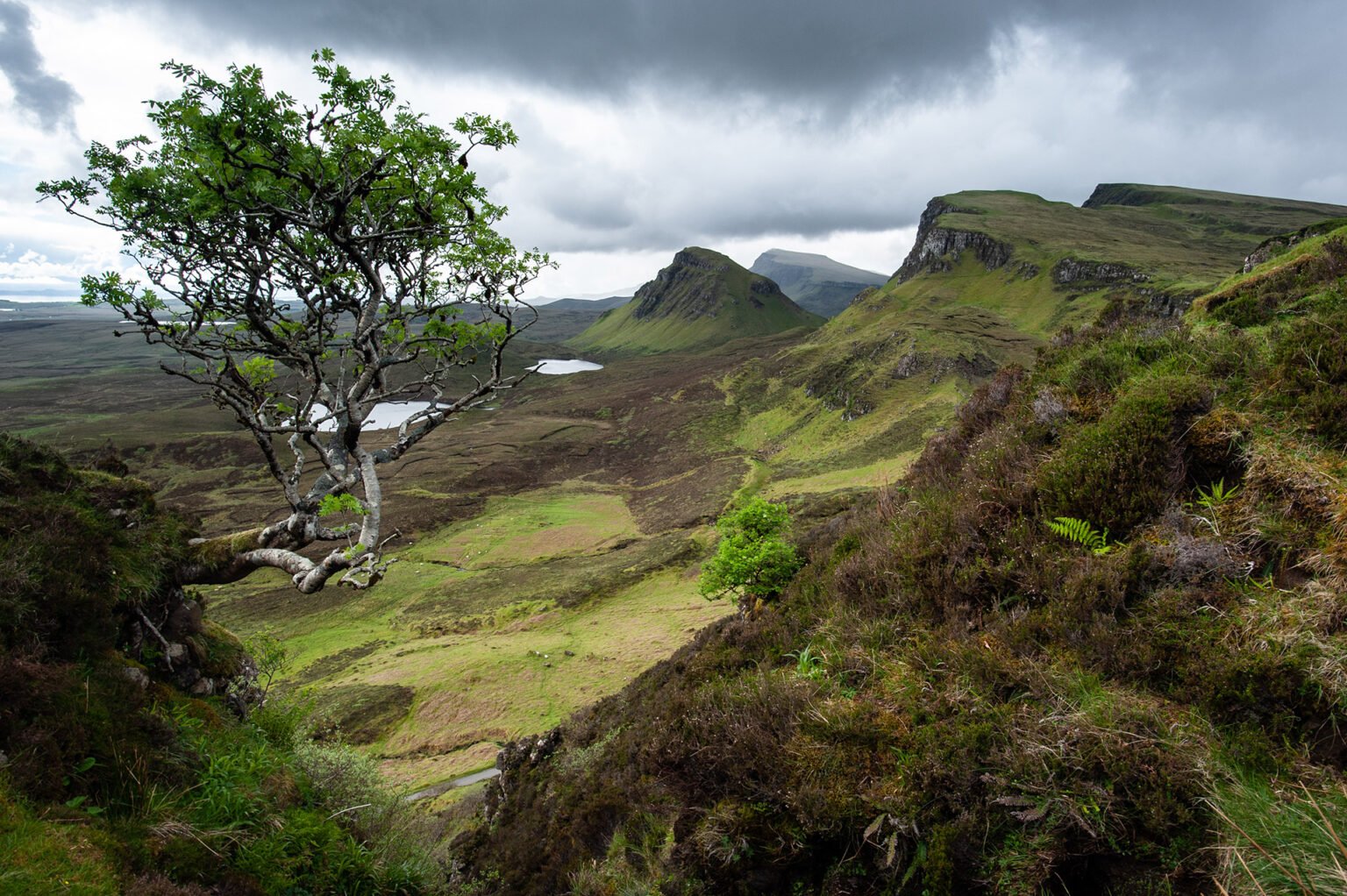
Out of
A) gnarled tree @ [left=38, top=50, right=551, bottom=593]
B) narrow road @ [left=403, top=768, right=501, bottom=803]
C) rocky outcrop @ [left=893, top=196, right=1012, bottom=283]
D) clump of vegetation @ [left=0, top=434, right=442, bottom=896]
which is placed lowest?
narrow road @ [left=403, top=768, right=501, bottom=803]

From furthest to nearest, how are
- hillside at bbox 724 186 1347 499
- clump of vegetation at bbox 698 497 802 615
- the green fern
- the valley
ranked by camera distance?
hillside at bbox 724 186 1347 499, clump of vegetation at bbox 698 497 802 615, the green fern, the valley

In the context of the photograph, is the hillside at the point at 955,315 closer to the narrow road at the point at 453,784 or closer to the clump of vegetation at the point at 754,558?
the clump of vegetation at the point at 754,558

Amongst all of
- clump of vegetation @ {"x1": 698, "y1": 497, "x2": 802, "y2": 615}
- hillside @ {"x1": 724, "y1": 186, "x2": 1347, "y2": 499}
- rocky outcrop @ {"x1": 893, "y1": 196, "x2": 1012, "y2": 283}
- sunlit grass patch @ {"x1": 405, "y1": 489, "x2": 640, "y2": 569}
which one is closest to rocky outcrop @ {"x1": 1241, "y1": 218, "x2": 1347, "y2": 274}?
hillside @ {"x1": 724, "y1": 186, "x2": 1347, "y2": 499}

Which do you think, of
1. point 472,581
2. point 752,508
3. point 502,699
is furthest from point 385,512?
point 752,508

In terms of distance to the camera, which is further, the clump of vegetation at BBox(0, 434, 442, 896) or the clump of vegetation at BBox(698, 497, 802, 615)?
the clump of vegetation at BBox(698, 497, 802, 615)

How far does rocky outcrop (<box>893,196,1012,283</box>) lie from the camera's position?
124562mm

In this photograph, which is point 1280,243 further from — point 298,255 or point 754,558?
point 298,255

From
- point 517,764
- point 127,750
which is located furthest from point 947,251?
point 127,750

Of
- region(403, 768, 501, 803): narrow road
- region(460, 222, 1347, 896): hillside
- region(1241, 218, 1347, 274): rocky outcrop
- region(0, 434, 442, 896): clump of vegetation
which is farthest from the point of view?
region(403, 768, 501, 803): narrow road

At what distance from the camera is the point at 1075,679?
4.35 m

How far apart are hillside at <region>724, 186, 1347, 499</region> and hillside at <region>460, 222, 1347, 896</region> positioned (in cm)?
467

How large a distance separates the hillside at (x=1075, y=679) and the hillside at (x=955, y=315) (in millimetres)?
4670

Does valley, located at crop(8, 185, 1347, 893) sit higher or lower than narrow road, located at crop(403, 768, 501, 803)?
higher

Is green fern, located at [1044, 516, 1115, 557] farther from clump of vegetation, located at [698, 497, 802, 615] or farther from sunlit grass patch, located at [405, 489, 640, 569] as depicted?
Answer: sunlit grass patch, located at [405, 489, 640, 569]
